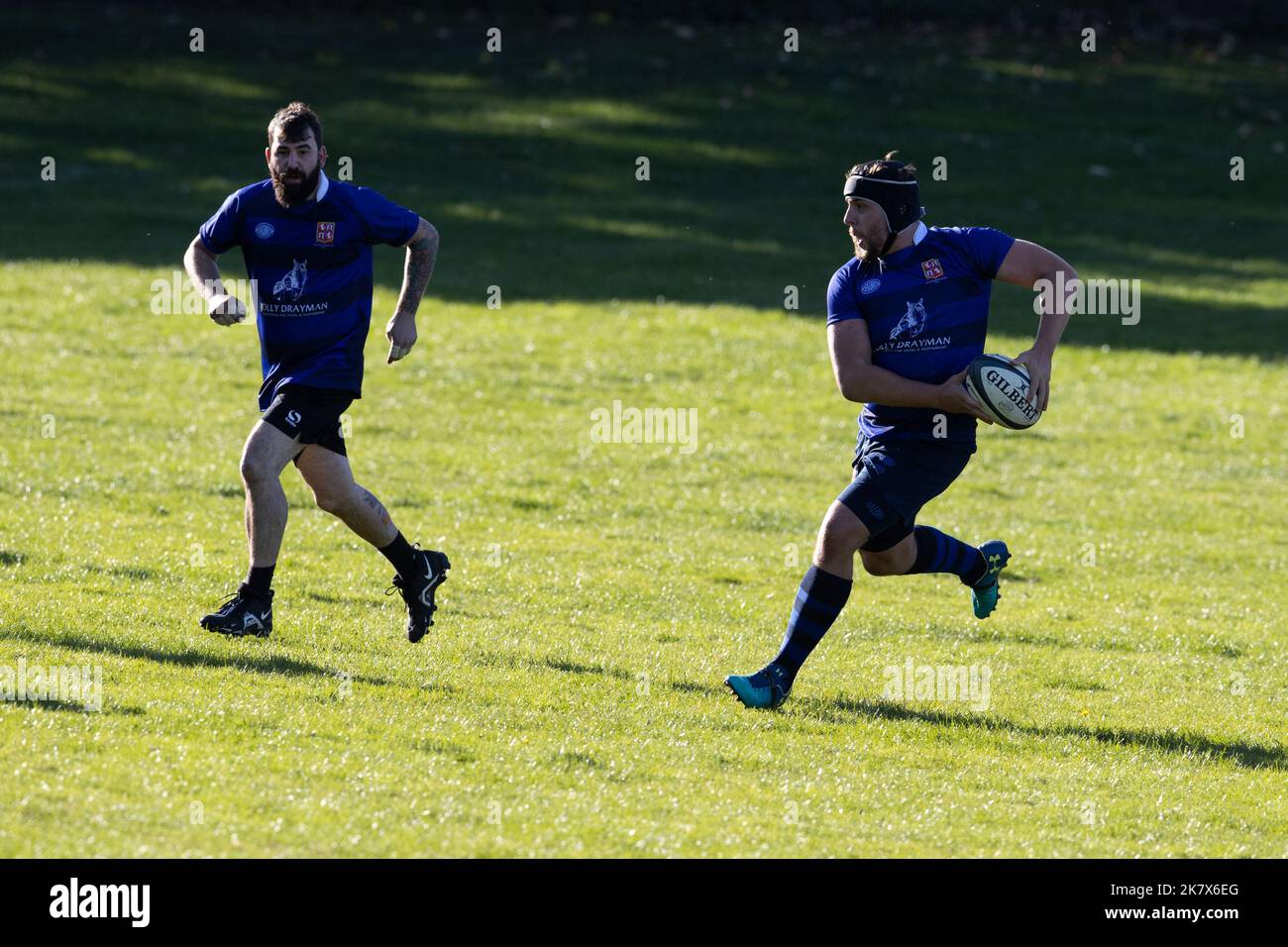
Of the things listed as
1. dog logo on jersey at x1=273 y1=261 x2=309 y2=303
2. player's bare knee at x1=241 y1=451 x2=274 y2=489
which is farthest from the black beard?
player's bare knee at x1=241 y1=451 x2=274 y2=489

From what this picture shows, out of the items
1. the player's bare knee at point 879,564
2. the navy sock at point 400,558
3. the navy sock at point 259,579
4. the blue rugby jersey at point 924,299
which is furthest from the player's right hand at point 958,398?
the navy sock at point 259,579

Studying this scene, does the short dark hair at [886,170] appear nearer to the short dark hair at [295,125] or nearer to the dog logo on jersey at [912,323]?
the dog logo on jersey at [912,323]

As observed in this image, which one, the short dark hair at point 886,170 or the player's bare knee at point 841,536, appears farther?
the player's bare knee at point 841,536

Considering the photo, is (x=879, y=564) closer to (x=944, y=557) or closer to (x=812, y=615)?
(x=944, y=557)

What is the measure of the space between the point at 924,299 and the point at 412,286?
237 centimetres

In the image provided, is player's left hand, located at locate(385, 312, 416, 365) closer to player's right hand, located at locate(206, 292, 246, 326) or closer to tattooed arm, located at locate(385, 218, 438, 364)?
tattooed arm, located at locate(385, 218, 438, 364)

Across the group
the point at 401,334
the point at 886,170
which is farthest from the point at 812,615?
A: the point at 401,334

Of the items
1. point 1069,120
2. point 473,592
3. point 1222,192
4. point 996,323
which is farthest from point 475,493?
point 1069,120

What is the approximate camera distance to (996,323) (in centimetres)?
1914

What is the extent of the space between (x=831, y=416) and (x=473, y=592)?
6.78 metres

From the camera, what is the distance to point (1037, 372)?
286 inches

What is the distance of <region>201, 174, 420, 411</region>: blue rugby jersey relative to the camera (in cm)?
768

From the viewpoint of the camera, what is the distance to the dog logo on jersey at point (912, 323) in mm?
7320

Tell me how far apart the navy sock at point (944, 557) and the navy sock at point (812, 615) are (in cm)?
63
